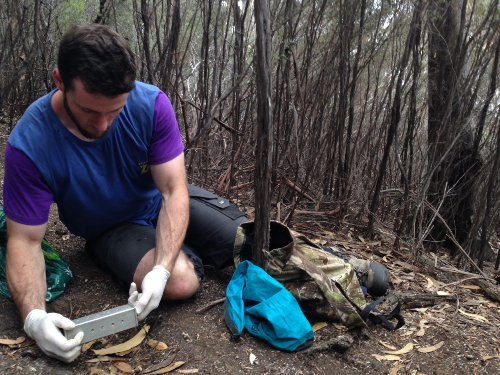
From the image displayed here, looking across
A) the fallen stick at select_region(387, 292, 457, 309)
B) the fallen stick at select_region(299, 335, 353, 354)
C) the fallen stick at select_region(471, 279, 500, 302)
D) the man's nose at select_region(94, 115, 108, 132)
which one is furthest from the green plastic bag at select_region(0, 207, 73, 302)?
the fallen stick at select_region(471, 279, 500, 302)

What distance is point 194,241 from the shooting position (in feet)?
7.37

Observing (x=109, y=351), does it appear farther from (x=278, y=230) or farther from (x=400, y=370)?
(x=400, y=370)

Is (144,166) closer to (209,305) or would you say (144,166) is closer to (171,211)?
(171,211)

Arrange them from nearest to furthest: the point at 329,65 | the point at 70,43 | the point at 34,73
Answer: the point at 70,43, the point at 329,65, the point at 34,73

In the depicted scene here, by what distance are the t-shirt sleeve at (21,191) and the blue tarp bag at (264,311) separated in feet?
2.92

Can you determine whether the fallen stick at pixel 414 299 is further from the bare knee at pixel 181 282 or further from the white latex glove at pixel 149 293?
the white latex glove at pixel 149 293

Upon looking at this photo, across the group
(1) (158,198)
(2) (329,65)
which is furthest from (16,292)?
(2) (329,65)

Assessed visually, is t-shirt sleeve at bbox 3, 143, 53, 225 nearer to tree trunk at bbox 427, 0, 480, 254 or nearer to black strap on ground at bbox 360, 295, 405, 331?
black strap on ground at bbox 360, 295, 405, 331

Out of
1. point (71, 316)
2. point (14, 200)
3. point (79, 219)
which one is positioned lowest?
point (71, 316)

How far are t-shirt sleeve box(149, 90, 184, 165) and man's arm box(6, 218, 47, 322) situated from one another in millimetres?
588

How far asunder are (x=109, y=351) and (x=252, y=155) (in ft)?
7.60

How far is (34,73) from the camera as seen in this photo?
4.91m

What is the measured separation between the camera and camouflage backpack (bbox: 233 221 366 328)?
69.0 inches

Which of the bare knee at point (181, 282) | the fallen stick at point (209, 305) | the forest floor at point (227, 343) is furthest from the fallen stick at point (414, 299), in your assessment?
the bare knee at point (181, 282)
